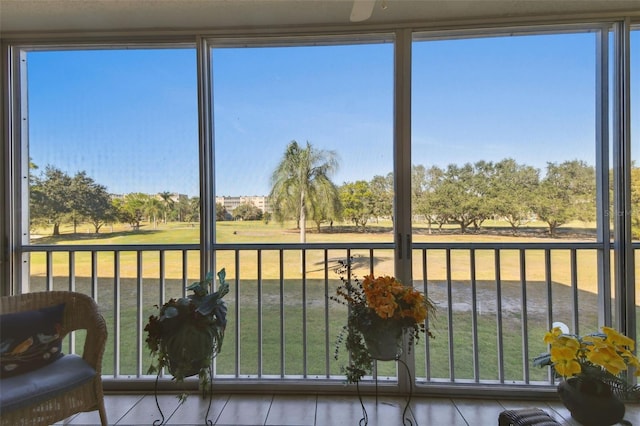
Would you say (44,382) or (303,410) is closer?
(44,382)

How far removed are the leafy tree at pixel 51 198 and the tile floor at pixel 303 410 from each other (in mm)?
1402

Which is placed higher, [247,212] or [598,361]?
[247,212]

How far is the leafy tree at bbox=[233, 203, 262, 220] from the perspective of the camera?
2225 mm

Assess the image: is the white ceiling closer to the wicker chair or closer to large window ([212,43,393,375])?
large window ([212,43,393,375])

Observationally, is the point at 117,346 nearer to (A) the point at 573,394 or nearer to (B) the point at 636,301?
(A) the point at 573,394

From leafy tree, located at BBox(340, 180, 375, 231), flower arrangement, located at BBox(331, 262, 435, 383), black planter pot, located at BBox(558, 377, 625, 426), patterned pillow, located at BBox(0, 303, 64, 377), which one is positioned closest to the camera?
black planter pot, located at BBox(558, 377, 625, 426)

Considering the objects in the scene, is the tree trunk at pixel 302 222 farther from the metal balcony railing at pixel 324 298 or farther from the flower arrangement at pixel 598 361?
the flower arrangement at pixel 598 361

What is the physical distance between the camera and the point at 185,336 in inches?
63.7

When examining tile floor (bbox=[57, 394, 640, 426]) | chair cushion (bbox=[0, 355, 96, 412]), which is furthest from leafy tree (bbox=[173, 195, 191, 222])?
tile floor (bbox=[57, 394, 640, 426])

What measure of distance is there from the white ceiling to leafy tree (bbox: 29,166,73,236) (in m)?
1.05

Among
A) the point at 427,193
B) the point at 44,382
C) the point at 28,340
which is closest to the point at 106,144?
the point at 28,340

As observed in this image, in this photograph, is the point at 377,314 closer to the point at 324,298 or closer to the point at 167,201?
the point at 324,298

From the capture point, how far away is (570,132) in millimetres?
2072

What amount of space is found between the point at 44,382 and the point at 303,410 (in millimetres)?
1413
